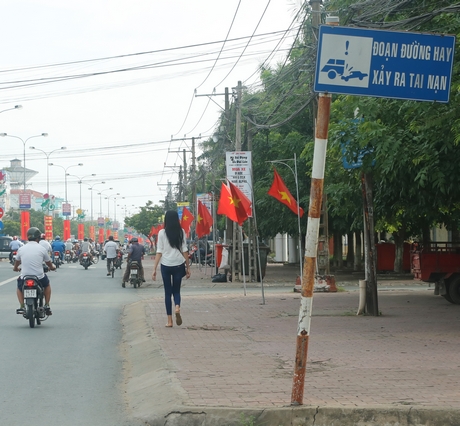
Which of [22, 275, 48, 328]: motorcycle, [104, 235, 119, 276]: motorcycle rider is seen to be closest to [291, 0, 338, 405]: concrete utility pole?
[22, 275, 48, 328]: motorcycle

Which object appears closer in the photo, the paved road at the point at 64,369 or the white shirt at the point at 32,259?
the paved road at the point at 64,369

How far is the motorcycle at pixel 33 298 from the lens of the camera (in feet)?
49.2

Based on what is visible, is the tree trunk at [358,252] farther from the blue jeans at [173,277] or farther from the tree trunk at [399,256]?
the blue jeans at [173,277]

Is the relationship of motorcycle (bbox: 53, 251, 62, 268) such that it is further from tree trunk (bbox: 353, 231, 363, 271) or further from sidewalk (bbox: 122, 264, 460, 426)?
sidewalk (bbox: 122, 264, 460, 426)

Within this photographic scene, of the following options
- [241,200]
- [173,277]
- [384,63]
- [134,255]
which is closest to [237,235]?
[134,255]

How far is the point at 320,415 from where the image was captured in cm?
690

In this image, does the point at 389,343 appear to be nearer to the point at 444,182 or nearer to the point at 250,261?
the point at 444,182

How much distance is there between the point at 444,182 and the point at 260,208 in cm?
2001

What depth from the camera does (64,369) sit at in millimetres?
10516

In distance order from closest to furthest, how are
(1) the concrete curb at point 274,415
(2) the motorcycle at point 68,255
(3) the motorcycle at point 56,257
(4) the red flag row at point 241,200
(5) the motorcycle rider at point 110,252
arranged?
(1) the concrete curb at point 274,415 → (4) the red flag row at point 241,200 → (5) the motorcycle rider at point 110,252 → (3) the motorcycle at point 56,257 → (2) the motorcycle at point 68,255

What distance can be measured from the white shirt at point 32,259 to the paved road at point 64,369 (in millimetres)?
1041

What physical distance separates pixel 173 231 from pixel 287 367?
4856 millimetres

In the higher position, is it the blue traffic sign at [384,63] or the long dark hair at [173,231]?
the blue traffic sign at [384,63]

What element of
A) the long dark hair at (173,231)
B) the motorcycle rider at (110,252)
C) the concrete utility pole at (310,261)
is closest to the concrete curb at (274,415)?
the concrete utility pole at (310,261)
